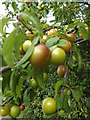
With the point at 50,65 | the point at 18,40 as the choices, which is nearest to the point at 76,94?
the point at 18,40

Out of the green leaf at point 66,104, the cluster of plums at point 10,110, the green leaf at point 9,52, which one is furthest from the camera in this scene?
the cluster of plums at point 10,110

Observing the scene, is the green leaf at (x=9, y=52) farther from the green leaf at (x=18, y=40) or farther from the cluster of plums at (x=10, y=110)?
the cluster of plums at (x=10, y=110)

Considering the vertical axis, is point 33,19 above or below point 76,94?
above

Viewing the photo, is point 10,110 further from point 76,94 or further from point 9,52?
point 9,52

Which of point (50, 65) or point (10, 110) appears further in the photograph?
point (50, 65)

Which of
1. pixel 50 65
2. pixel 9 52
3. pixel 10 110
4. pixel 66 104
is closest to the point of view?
pixel 9 52

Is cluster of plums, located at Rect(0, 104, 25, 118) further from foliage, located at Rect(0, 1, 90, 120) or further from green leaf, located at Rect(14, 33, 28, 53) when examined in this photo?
green leaf, located at Rect(14, 33, 28, 53)

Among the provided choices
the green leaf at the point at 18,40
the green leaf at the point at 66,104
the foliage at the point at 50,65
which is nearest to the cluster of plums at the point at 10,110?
the foliage at the point at 50,65

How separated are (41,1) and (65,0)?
43 centimetres

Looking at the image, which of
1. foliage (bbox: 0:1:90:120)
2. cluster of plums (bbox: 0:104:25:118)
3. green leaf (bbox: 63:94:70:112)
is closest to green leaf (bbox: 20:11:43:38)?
foliage (bbox: 0:1:90:120)

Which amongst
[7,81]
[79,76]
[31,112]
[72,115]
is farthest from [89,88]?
[7,81]

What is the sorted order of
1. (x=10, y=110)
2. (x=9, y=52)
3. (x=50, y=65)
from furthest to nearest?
(x=50, y=65) < (x=10, y=110) < (x=9, y=52)

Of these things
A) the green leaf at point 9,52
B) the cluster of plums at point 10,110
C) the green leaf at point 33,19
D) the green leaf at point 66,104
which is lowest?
the cluster of plums at point 10,110

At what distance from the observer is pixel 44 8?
2352mm
